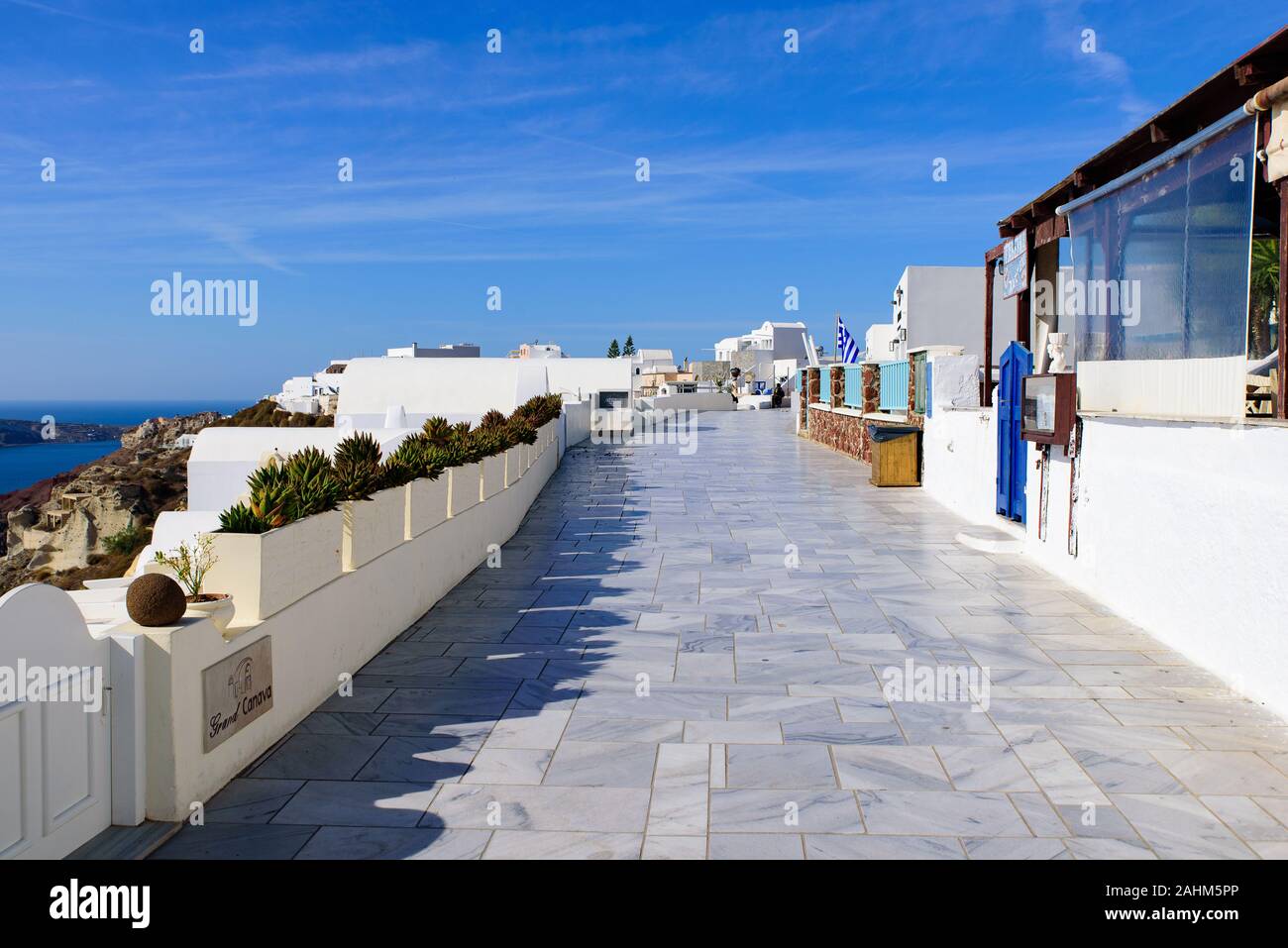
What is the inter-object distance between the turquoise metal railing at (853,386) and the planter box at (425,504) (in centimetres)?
1394

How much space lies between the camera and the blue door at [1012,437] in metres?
10.3

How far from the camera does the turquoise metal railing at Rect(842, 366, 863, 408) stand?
21.3 metres

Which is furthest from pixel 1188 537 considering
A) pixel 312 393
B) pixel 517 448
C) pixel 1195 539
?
pixel 312 393

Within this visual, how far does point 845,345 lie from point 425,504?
66.3 ft

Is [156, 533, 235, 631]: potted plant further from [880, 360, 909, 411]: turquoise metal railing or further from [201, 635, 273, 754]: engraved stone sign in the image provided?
[880, 360, 909, 411]: turquoise metal railing

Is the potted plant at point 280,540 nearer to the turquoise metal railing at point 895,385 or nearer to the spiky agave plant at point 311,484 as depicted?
the spiky agave plant at point 311,484

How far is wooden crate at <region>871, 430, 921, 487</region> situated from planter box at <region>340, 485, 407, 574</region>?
10.1 m

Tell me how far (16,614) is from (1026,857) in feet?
12.7

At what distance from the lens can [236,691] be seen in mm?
4672

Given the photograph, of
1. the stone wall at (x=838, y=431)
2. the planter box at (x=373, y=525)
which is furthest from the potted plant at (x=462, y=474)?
the stone wall at (x=838, y=431)

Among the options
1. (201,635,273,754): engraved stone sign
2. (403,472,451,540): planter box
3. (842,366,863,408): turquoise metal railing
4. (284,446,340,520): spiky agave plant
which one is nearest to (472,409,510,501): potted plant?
(403,472,451,540): planter box

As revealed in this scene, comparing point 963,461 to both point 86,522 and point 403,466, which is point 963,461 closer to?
point 403,466

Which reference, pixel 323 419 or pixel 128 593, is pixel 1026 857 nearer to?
pixel 128 593
